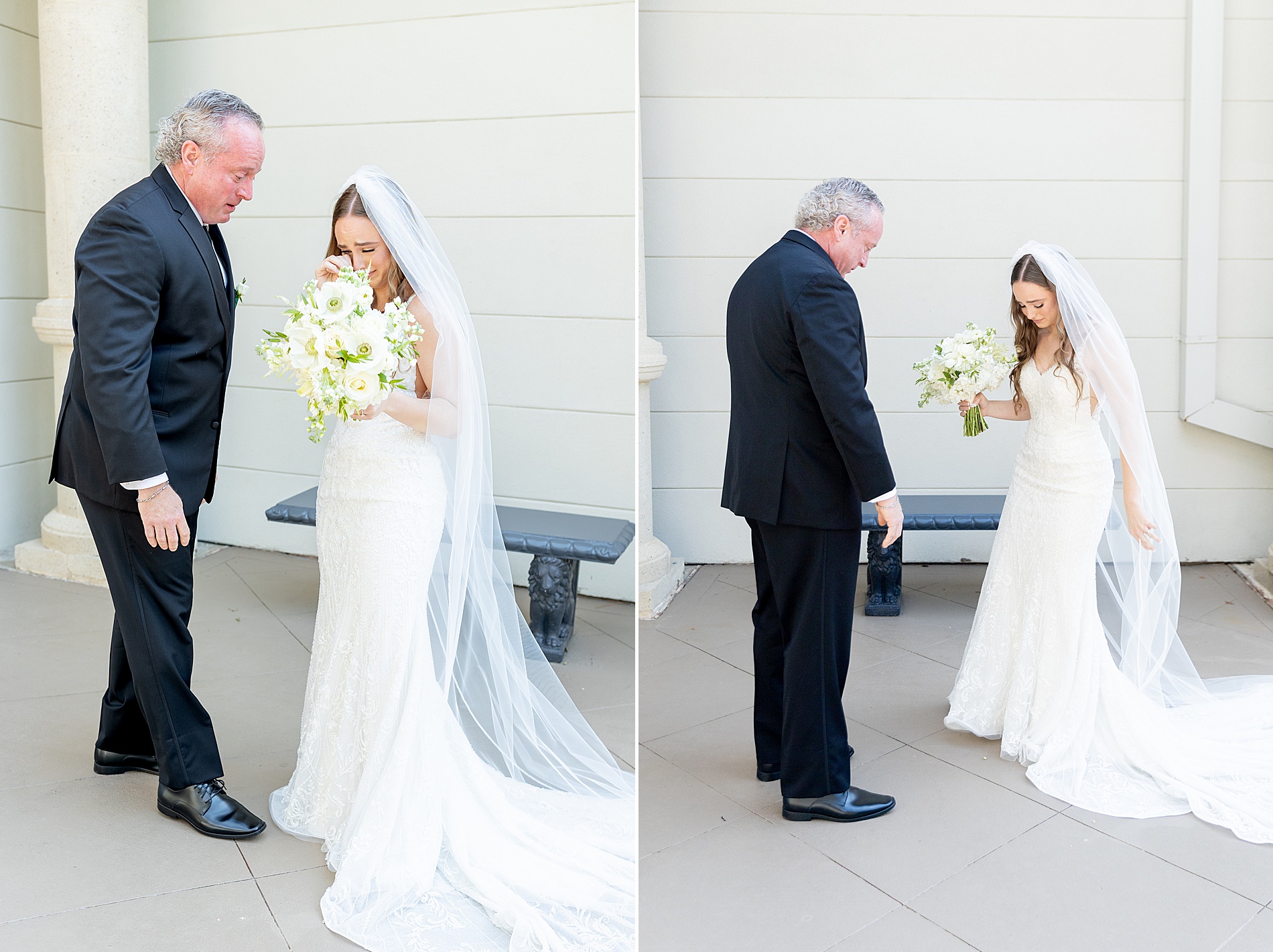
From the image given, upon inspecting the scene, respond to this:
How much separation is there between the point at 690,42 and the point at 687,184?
662mm

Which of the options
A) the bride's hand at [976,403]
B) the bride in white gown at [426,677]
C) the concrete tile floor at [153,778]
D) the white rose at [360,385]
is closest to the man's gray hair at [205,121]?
the bride in white gown at [426,677]

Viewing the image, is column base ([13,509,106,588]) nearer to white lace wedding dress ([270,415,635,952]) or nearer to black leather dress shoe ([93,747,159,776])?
black leather dress shoe ([93,747,159,776])

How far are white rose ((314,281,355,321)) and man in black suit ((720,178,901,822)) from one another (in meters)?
0.98

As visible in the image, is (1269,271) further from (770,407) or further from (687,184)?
(770,407)

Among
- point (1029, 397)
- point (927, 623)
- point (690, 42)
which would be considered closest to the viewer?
point (1029, 397)

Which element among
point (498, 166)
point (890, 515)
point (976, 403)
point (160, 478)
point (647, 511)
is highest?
point (498, 166)

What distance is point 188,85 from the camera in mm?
5203

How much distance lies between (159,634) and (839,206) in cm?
205

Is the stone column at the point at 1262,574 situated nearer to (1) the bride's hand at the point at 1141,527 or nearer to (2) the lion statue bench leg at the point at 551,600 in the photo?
(1) the bride's hand at the point at 1141,527

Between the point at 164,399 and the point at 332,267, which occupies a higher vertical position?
the point at 332,267

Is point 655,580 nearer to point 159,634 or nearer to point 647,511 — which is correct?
point 647,511

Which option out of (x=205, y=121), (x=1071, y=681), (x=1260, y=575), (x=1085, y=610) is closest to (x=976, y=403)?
(x=1085, y=610)

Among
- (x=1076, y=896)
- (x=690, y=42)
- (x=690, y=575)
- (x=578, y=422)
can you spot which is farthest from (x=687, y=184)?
(x=1076, y=896)

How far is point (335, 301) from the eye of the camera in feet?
8.04
